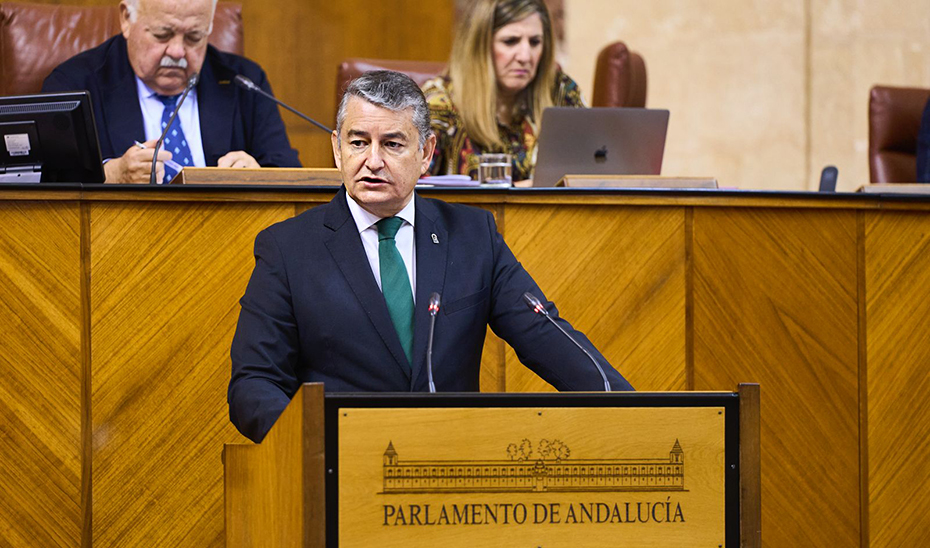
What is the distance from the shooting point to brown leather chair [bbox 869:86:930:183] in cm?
441

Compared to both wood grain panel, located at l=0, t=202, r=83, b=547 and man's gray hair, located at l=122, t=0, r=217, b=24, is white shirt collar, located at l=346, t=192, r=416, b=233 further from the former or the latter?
man's gray hair, located at l=122, t=0, r=217, b=24

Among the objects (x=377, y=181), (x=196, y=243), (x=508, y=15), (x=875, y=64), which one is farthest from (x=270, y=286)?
(x=875, y=64)

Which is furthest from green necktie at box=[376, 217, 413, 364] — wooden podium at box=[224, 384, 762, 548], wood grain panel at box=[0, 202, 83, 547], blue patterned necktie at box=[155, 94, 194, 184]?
blue patterned necktie at box=[155, 94, 194, 184]

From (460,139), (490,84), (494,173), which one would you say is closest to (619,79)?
(490,84)

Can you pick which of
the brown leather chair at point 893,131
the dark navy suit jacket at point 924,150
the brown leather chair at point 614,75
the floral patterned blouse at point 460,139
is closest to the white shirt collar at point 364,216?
the floral patterned blouse at point 460,139

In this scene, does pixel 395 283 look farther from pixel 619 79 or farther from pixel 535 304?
pixel 619 79

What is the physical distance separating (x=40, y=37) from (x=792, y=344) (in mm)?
2581

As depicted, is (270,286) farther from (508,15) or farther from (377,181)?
(508,15)

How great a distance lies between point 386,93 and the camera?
221 centimetres

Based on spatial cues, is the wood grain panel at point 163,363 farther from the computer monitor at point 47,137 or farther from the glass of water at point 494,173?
the glass of water at point 494,173

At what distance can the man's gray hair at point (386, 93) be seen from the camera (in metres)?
2.21

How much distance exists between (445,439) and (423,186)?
4.05ft

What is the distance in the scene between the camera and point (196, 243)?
2.69 meters

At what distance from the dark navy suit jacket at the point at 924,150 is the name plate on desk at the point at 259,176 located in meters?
2.23
